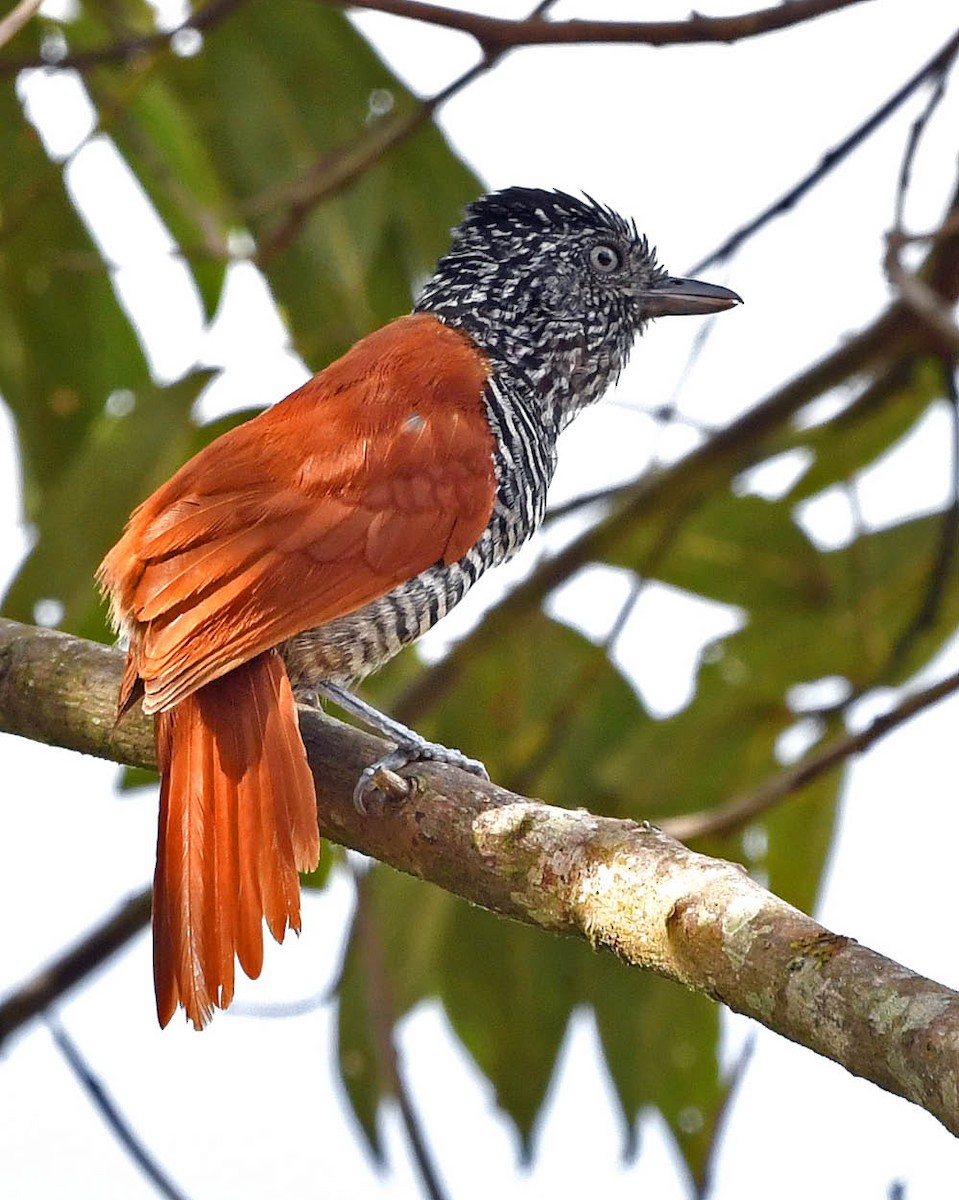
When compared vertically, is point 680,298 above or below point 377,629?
above

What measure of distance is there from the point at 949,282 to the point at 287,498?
182cm

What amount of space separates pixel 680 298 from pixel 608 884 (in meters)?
1.91

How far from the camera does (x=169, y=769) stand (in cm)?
255

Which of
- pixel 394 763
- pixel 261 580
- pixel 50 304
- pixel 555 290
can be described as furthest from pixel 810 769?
pixel 50 304

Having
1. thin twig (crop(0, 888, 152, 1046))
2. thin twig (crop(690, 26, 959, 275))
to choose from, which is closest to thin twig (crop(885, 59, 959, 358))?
thin twig (crop(690, 26, 959, 275))

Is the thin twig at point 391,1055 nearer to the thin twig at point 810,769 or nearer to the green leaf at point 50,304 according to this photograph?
the thin twig at point 810,769

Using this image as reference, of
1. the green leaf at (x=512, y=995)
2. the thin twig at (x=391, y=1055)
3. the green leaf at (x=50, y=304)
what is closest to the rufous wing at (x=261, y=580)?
the thin twig at (x=391, y=1055)

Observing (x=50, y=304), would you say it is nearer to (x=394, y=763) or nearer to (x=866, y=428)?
(x=394, y=763)

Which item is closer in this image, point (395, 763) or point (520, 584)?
point (395, 763)

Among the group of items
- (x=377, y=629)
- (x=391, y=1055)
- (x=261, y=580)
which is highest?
(x=261, y=580)

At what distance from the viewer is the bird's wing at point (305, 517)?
8.61ft

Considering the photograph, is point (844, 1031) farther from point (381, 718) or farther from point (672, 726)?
point (672, 726)

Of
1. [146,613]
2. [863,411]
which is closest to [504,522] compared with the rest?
[146,613]

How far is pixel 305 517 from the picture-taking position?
2828 millimetres
